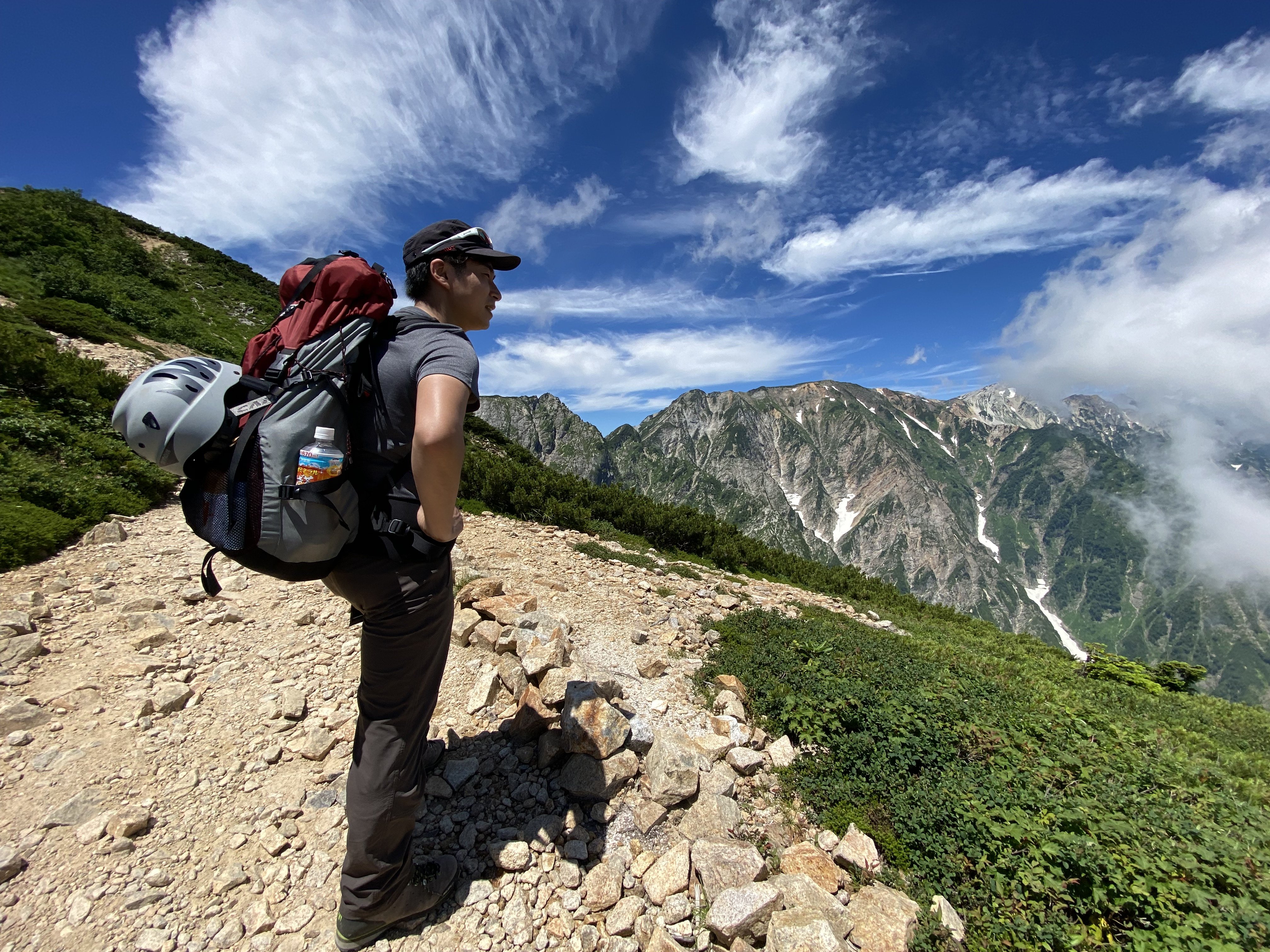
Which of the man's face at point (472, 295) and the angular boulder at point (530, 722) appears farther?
the angular boulder at point (530, 722)

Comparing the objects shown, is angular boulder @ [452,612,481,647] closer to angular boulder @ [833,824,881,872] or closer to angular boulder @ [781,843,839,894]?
angular boulder @ [781,843,839,894]

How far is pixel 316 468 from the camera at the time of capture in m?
2.20

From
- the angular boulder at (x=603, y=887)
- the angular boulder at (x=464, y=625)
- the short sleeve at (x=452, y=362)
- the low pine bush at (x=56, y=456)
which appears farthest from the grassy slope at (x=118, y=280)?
the angular boulder at (x=603, y=887)

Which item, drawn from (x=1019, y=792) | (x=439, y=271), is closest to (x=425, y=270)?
(x=439, y=271)

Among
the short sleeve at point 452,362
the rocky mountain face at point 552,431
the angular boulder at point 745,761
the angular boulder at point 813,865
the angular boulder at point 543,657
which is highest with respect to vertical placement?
the rocky mountain face at point 552,431

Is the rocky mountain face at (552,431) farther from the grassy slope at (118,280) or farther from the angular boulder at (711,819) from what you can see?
the angular boulder at (711,819)

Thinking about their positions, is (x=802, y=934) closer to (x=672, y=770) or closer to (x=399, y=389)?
(x=672, y=770)

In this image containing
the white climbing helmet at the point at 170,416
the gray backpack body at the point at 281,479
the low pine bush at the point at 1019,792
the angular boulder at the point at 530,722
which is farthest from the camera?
the angular boulder at the point at 530,722

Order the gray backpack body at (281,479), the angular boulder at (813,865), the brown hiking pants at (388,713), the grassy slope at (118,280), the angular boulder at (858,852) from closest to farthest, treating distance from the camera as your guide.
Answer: the gray backpack body at (281,479) → the brown hiking pants at (388,713) → the angular boulder at (813,865) → the angular boulder at (858,852) → the grassy slope at (118,280)

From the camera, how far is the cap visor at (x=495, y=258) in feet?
8.71

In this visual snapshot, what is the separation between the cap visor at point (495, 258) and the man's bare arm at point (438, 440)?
0.84 metres

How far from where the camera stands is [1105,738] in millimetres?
5129

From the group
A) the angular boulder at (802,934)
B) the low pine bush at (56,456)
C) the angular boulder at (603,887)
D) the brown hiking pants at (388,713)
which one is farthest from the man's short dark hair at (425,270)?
the low pine bush at (56,456)

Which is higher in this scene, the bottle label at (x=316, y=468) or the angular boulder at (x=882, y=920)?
the bottle label at (x=316, y=468)
